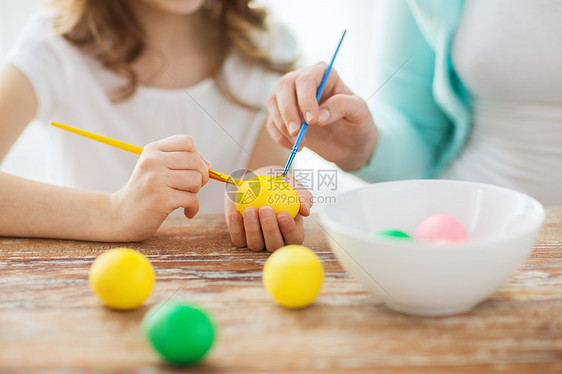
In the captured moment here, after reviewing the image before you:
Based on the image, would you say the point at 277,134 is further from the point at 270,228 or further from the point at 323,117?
the point at 270,228

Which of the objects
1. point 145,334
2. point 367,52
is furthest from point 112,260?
point 367,52

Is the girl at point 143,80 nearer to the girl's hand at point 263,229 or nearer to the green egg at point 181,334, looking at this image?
the girl's hand at point 263,229

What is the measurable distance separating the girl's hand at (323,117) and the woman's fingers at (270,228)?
176 millimetres

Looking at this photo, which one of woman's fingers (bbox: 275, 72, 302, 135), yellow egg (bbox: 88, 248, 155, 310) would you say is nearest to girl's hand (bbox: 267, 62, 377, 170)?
woman's fingers (bbox: 275, 72, 302, 135)

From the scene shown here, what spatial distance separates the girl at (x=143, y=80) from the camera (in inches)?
44.9

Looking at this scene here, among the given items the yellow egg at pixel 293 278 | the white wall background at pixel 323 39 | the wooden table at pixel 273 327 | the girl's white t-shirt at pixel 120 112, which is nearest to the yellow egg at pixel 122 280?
the wooden table at pixel 273 327

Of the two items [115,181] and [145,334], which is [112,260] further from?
[115,181]

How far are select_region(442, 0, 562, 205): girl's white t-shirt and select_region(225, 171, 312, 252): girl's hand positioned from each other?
58 cm

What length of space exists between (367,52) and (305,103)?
5.19 ft

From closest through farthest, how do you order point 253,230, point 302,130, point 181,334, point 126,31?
point 181,334 < point 253,230 < point 302,130 < point 126,31

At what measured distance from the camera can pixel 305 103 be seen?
2.53ft

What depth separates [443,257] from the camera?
1.35 ft

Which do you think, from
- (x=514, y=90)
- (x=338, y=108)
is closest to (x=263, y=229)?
(x=338, y=108)

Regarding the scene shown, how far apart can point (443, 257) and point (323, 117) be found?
43cm
